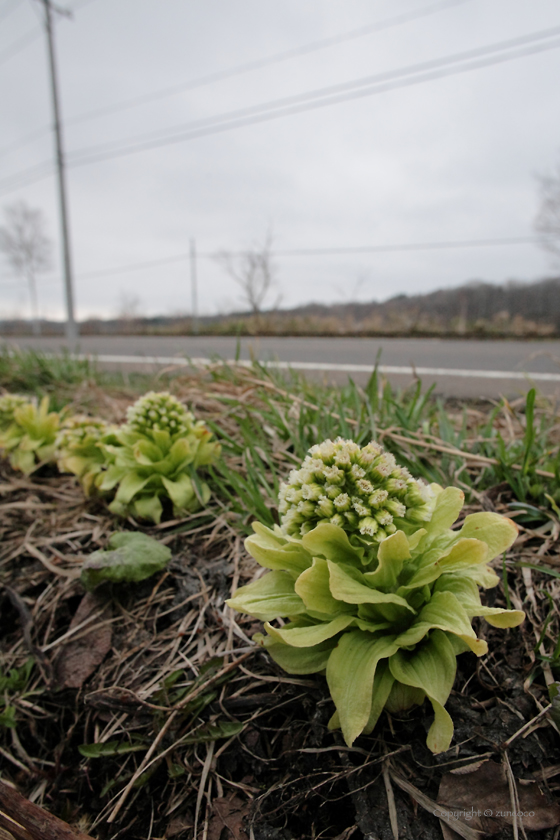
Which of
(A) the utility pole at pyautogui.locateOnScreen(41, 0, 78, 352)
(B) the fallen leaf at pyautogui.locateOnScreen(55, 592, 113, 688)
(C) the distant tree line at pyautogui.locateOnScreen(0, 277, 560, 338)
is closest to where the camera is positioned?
(B) the fallen leaf at pyautogui.locateOnScreen(55, 592, 113, 688)

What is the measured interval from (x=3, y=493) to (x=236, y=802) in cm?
178

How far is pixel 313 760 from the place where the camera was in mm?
987

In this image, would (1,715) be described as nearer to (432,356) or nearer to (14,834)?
(14,834)

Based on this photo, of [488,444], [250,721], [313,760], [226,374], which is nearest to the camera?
[313,760]

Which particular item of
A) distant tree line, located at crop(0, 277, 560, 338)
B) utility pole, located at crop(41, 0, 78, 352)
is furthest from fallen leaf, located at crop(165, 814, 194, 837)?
distant tree line, located at crop(0, 277, 560, 338)

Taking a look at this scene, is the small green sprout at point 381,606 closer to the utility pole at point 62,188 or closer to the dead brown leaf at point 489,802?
the dead brown leaf at point 489,802

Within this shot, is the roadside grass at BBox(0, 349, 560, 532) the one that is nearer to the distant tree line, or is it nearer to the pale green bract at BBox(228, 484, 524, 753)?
the pale green bract at BBox(228, 484, 524, 753)

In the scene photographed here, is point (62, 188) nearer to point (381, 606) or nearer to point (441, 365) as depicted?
point (441, 365)

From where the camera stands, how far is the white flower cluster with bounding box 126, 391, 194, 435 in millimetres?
1758

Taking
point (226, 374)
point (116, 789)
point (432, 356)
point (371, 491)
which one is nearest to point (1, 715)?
point (116, 789)

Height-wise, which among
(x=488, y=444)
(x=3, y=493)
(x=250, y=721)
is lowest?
(x=250, y=721)

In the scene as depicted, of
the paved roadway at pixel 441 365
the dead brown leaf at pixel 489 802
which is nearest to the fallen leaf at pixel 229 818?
the dead brown leaf at pixel 489 802

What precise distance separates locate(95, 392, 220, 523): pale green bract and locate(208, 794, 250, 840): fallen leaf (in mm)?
838

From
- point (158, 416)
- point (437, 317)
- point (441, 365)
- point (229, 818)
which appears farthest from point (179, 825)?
point (437, 317)
